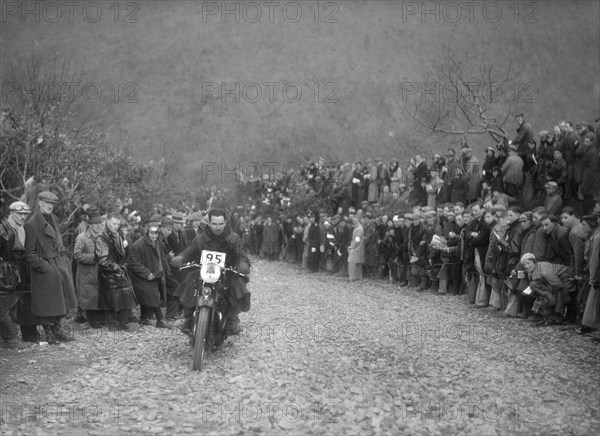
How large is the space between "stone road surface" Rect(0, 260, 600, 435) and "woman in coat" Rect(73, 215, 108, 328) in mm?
439

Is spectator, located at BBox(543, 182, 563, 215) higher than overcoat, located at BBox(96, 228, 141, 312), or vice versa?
spectator, located at BBox(543, 182, 563, 215)

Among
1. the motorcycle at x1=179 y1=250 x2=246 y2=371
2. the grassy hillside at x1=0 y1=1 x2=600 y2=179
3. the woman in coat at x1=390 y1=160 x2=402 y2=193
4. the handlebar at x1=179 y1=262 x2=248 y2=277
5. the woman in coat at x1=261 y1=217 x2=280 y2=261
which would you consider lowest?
the woman in coat at x1=261 y1=217 x2=280 y2=261

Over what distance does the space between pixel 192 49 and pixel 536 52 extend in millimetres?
33458

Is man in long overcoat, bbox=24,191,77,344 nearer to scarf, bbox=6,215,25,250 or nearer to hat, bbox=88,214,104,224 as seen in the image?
Answer: scarf, bbox=6,215,25,250

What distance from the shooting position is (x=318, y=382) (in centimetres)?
710

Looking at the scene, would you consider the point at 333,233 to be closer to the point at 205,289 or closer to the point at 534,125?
the point at 205,289

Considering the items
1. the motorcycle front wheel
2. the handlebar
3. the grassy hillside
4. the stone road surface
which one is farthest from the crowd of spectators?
the grassy hillside

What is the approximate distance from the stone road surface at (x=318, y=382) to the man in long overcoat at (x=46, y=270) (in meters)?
0.45

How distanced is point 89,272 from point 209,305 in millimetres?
3639

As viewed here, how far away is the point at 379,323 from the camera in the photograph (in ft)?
36.3

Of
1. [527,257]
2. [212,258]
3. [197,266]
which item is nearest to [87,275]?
[197,266]

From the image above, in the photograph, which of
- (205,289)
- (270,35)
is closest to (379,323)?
(205,289)

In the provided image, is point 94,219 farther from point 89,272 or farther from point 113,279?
point 113,279

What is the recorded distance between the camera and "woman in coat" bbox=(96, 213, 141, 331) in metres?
10.6
